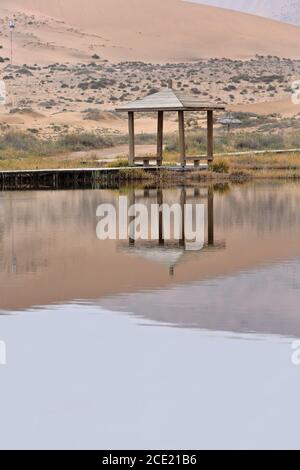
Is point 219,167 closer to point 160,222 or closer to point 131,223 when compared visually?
point 160,222

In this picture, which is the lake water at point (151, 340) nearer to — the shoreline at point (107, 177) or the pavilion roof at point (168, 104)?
the shoreline at point (107, 177)

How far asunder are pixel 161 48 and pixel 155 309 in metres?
94.0

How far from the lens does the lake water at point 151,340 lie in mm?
8516

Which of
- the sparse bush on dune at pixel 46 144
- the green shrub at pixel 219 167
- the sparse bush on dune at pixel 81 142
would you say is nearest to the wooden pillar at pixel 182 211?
the green shrub at pixel 219 167

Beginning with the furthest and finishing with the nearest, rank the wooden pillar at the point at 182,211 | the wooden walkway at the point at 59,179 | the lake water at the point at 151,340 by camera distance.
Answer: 1. the wooden walkway at the point at 59,179
2. the wooden pillar at the point at 182,211
3. the lake water at the point at 151,340

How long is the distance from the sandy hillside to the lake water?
70.8 metres

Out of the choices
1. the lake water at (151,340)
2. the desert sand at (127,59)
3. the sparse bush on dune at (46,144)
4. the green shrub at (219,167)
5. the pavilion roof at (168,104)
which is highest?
the desert sand at (127,59)

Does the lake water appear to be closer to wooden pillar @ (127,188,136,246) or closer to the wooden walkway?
wooden pillar @ (127,188,136,246)

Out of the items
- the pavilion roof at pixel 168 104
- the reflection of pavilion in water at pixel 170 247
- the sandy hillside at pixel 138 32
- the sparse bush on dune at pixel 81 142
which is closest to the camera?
the reflection of pavilion in water at pixel 170 247

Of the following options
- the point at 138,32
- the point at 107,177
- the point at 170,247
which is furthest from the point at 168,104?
the point at 138,32

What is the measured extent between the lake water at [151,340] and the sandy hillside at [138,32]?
232 ft

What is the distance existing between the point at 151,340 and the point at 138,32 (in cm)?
10402

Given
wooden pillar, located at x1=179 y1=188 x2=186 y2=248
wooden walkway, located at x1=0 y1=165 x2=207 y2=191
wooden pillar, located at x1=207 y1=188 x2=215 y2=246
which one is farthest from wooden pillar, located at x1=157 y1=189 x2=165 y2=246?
wooden walkway, located at x1=0 y1=165 x2=207 y2=191
